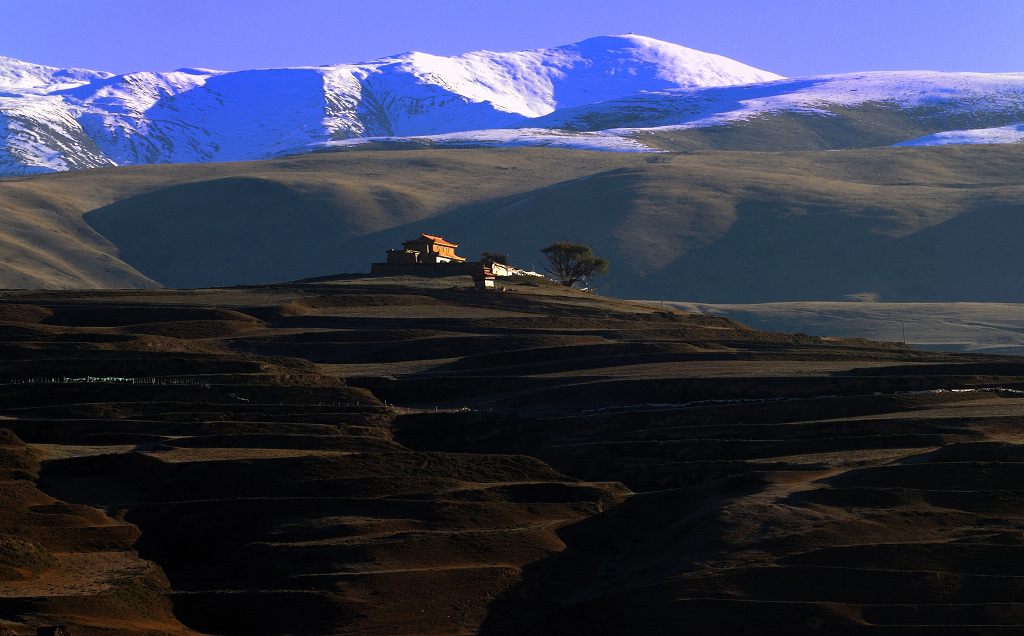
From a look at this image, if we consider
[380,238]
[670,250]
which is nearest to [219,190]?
[380,238]

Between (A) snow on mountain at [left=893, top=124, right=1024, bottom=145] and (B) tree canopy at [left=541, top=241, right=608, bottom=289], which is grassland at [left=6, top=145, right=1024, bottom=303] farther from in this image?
(B) tree canopy at [left=541, top=241, right=608, bottom=289]

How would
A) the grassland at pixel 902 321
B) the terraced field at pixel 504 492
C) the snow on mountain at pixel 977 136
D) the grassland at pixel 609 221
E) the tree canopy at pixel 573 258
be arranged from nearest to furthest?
the terraced field at pixel 504 492, the tree canopy at pixel 573 258, the grassland at pixel 902 321, the grassland at pixel 609 221, the snow on mountain at pixel 977 136

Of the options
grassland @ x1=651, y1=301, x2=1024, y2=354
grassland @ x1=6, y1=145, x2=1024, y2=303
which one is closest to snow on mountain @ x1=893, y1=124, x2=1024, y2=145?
grassland @ x1=6, y1=145, x2=1024, y2=303

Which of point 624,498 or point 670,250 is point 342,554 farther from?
point 670,250

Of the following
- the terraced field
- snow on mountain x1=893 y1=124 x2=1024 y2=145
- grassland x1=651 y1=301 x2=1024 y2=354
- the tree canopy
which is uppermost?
snow on mountain x1=893 y1=124 x2=1024 y2=145

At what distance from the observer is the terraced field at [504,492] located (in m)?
18.1

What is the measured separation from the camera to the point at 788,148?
173875 millimetres

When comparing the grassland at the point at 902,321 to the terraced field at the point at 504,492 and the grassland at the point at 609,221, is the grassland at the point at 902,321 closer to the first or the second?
the grassland at the point at 609,221

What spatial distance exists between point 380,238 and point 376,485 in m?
97.8

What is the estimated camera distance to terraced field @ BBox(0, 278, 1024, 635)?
18.1 meters

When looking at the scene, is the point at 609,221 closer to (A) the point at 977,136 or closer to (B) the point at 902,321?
(B) the point at 902,321

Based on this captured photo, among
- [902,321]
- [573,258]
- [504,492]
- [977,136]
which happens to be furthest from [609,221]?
[504,492]

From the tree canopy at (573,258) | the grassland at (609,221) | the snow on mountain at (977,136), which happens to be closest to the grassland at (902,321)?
the grassland at (609,221)

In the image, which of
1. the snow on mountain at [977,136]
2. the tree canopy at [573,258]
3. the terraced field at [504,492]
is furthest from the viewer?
the snow on mountain at [977,136]
